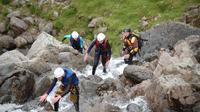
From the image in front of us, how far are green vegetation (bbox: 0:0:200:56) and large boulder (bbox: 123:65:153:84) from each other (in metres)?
9.05

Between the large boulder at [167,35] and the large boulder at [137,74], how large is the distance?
5933 millimetres

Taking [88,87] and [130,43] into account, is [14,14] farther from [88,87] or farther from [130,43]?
[88,87]

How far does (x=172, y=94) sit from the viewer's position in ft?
58.7

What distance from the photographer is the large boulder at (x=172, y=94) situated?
17875 millimetres

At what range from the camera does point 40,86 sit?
902 inches

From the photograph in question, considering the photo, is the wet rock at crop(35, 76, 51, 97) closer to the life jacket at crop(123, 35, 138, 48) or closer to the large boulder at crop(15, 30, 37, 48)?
the life jacket at crop(123, 35, 138, 48)

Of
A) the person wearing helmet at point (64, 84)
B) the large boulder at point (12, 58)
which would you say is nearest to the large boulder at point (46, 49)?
the large boulder at point (12, 58)

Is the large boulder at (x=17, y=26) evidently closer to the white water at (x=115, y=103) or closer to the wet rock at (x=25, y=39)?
the wet rock at (x=25, y=39)

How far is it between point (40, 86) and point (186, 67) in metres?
7.95

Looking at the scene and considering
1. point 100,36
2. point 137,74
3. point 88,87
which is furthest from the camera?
point 137,74

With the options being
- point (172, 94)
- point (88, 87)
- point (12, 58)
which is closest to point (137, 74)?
point (88, 87)

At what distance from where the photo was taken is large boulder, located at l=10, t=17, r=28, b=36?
38953 mm

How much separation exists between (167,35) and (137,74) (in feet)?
23.8

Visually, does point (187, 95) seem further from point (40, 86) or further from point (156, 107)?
point (40, 86)
